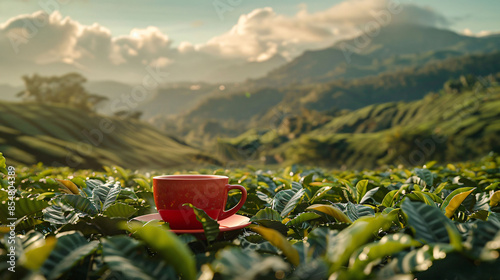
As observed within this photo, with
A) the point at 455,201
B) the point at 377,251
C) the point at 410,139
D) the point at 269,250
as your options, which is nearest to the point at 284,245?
the point at 269,250

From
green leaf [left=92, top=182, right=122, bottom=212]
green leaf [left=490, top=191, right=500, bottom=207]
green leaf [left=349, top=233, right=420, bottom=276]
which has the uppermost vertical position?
green leaf [left=92, top=182, right=122, bottom=212]

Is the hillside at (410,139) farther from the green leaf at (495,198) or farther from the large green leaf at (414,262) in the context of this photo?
the large green leaf at (414,262)

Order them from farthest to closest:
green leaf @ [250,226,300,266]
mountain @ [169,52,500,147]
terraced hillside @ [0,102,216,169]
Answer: mountain @ [169,52,500,147], terraced hillside @ [0,102,216,169], green leaf @ [250,226,300,266]

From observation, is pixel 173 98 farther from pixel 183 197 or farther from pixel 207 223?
pixel 207 223

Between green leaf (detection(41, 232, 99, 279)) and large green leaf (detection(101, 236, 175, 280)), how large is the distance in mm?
76

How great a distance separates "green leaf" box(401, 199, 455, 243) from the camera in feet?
2.81

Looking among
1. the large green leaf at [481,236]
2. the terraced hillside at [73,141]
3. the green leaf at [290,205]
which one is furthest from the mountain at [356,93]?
the large green leaf at [481,236]

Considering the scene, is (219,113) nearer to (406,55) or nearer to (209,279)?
(406,55)

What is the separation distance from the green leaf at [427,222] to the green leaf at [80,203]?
1.09 meters

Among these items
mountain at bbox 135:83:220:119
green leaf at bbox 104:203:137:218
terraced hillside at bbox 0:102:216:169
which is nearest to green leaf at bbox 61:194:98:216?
green leaf at bbox 104:203:137:218

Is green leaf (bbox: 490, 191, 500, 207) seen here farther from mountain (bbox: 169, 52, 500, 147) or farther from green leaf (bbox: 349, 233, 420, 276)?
mountain (bbox: 169, 52, 500, 147)

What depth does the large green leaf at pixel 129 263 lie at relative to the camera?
0.67 meters

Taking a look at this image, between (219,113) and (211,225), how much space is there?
149760 millimetres

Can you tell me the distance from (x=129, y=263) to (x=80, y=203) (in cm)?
67
